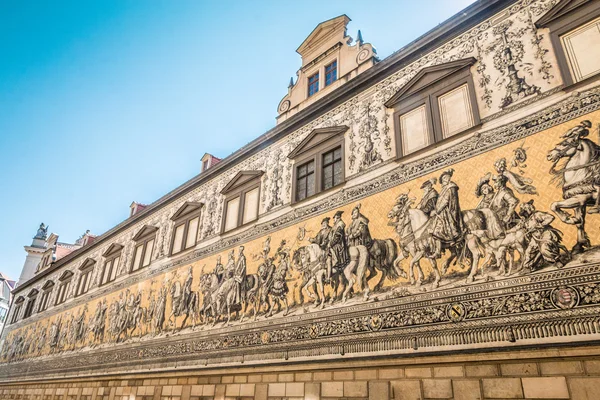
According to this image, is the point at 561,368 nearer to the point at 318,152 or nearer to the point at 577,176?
the point at 577,176

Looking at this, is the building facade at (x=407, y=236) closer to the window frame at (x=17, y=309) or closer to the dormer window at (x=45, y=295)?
the dormer window at (x=45, y=295)

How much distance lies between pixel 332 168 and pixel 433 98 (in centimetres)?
224

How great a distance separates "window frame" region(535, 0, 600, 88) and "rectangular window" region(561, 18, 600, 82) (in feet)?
0.14

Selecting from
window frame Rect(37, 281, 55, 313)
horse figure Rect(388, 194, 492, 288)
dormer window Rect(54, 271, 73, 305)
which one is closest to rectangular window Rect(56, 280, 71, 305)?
dormer window Rect(54, 271, 73, 305)

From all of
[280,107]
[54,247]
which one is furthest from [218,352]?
[54,247]

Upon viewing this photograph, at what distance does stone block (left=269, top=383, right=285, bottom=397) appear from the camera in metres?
6.33

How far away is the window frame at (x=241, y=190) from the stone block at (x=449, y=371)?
5.12m

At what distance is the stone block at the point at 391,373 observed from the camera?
4984mm

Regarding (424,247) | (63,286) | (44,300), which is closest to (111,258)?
(63,286)

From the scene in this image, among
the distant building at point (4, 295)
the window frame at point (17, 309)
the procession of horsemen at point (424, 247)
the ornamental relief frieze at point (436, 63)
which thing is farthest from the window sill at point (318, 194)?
the distant building at point (4, 295)

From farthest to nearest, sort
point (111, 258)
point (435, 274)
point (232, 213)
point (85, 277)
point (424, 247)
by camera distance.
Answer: point (85, 277), point (111, 258), point (232, 213), point (424, 247), point (435, 274)

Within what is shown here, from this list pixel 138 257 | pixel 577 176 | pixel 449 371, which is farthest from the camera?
pixel 138 257

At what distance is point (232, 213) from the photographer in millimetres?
9773

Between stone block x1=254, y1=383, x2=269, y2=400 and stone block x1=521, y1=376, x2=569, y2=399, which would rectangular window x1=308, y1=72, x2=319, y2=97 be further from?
stone block x1=521, y1=376, x2=569, y2=399
